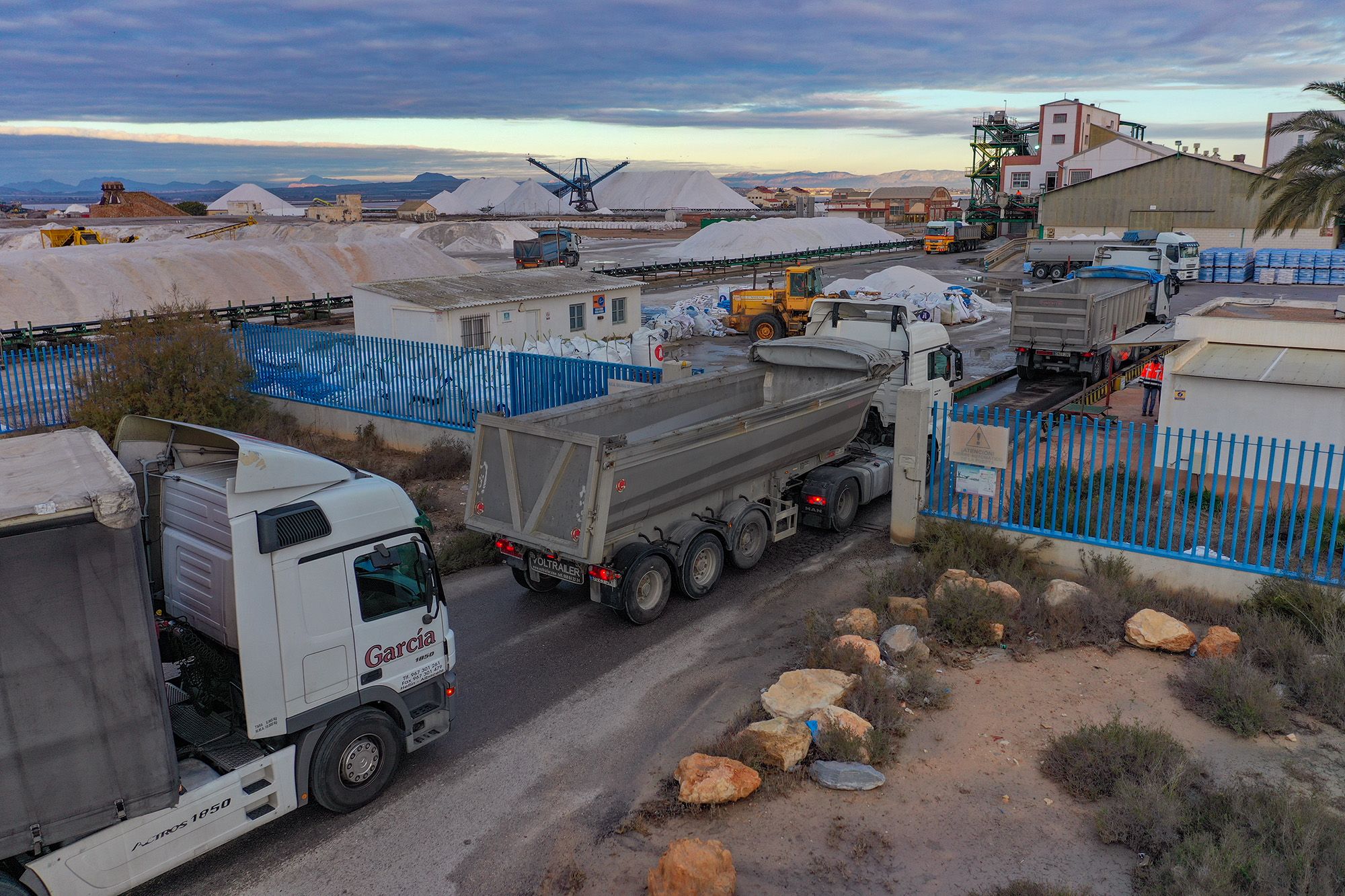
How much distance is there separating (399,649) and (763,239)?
63628 millimetres

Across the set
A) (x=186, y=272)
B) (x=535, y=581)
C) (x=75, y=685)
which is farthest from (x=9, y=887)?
(x=186, y=272)

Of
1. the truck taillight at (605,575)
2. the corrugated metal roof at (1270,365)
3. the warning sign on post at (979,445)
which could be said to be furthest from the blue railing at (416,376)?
the corrugated metal roof at (1270,365)

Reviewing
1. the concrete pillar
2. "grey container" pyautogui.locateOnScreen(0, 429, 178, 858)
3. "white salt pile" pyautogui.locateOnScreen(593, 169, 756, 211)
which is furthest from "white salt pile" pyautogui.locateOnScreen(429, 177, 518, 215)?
"grey container" pyautogui.locateOnScreen(0, 429, 178, 858)

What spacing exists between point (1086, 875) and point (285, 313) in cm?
3846

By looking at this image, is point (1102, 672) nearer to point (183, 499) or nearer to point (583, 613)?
point (583, 613)

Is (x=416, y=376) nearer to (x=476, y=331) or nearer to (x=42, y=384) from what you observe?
(x=476, y=331)

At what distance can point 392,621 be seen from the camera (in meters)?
7.25

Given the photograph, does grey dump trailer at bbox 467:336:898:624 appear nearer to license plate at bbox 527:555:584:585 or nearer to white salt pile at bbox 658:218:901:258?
license plate at bbox 527:555:584:585

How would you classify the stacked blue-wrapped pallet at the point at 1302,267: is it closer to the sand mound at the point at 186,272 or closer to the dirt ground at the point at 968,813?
the sand mound at the point at 186,272

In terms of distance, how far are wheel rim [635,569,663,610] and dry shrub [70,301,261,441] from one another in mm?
11393

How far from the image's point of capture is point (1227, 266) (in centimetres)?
4791

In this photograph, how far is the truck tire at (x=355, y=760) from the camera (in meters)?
7.00

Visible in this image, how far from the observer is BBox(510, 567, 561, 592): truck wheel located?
445 inches

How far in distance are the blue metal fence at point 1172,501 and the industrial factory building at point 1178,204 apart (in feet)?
168
